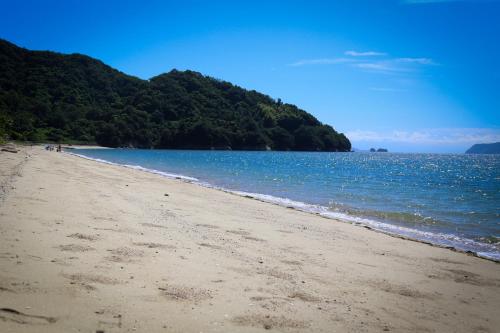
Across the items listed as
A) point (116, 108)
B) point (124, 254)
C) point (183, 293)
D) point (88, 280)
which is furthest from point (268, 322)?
point (116, 108)

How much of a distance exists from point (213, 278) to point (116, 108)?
17685cm

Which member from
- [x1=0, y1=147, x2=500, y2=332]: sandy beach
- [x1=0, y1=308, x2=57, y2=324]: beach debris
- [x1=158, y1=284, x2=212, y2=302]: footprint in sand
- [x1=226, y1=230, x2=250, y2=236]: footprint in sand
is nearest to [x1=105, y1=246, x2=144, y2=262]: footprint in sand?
[x1=0, y1=147, x2=500, y2=332]: sandy beach

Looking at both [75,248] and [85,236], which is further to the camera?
[85,236]

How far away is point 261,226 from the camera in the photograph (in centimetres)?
1114

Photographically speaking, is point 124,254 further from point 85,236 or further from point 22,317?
point 22,317

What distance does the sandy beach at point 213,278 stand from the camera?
164 inches

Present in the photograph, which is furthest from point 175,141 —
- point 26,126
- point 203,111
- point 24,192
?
point 24,192

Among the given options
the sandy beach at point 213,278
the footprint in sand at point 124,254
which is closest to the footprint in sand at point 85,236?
the sandy beach at point 213,278

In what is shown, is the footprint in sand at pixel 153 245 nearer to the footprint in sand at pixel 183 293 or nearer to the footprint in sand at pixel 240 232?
the footprint in sand at pixel 183 293

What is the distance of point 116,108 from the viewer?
16688 centimetres

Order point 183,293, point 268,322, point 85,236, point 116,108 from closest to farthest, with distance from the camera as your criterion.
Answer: point 268,322
point 183,293
point 85,236
point 116,108

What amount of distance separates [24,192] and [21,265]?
7.98 metres

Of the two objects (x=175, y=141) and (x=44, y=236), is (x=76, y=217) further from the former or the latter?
(x=175, y=141)

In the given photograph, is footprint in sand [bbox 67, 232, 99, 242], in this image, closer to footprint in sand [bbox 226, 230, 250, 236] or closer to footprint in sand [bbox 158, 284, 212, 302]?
footprint in sand [bbox 158, 284, 212, 302]
